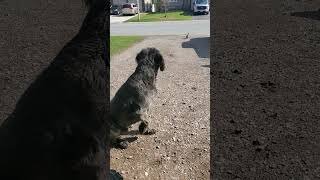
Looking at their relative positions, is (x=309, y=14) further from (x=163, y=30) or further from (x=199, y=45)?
(x=163, y=30)

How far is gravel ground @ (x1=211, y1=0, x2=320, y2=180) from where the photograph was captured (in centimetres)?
525

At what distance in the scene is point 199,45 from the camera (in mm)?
14945

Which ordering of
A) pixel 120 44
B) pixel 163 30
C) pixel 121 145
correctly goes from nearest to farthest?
pixel 121 145, pixel 120 44, pixel 163 30

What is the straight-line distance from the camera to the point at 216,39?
12500mm

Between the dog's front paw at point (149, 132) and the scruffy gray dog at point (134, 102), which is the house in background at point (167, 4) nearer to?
the scruffy gray dog at point (134, 102)

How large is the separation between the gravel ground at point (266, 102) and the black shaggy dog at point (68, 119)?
257 centimetres

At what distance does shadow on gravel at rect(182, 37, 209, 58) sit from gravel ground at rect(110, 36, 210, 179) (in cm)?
204

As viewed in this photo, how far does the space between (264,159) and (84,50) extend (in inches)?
128

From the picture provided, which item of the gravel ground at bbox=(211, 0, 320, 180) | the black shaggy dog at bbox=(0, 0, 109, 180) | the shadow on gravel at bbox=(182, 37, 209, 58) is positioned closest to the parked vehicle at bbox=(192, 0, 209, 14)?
the shadow on gravel at bbox=(182, 37, 209, 58)

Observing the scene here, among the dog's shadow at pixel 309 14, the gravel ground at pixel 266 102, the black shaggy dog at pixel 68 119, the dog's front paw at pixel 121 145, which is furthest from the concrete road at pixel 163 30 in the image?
the black shaggy dog at pixel 68 119

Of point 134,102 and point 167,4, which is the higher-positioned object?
point 167,4

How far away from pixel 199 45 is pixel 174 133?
29.0ft

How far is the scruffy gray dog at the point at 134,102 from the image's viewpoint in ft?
19.3

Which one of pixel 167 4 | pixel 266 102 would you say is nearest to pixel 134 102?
pixel 266 102
